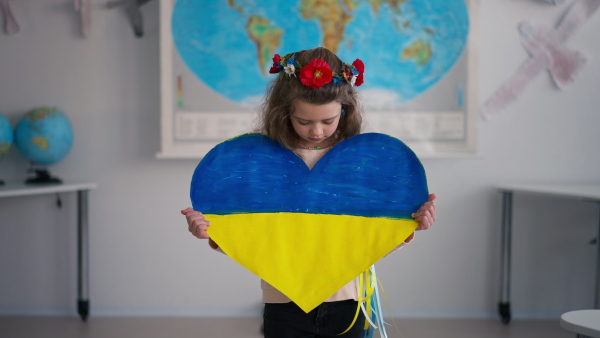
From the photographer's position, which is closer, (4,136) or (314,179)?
(314,179)

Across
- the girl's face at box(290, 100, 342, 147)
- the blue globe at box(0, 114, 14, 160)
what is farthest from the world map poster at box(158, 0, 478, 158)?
the girl's face at box(290, 100, 342, 147)

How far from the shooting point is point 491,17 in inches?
122

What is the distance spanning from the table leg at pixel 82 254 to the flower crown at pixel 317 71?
1.97 m

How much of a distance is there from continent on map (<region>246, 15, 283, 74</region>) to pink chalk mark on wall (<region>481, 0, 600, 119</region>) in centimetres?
123

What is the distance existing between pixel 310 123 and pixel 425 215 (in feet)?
1.21

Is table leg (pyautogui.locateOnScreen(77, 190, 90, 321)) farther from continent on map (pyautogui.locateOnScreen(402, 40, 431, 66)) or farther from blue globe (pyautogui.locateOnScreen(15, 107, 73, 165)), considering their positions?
continent on map (pyautogui.locateOnScreen(402, 40, 431, 66))

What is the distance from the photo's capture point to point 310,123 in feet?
4.44

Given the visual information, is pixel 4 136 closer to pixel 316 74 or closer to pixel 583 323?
pixel 316 74

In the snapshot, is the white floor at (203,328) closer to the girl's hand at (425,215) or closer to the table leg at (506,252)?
the table leg at (506,252)

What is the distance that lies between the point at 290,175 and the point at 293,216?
0.35 feet

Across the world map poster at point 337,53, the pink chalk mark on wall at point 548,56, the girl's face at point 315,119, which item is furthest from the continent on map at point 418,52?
the girl's face at point 315,119

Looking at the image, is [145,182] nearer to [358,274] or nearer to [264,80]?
[264,80]

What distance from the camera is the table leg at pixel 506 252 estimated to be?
9.93 ft

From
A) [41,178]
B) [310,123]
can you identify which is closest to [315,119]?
[310,123]
